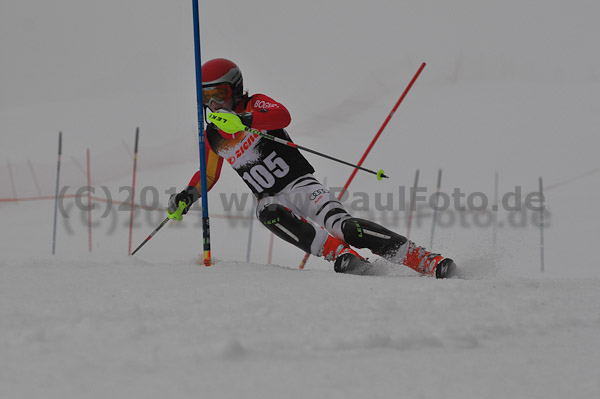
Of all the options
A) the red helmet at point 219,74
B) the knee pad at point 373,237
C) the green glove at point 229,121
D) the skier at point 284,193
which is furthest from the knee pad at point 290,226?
the red helmet at point 219,74

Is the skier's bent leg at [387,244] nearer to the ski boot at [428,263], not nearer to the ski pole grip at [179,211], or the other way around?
the ski boot at [428,263]

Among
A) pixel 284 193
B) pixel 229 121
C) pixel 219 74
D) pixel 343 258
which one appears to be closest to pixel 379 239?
pixel 343 258

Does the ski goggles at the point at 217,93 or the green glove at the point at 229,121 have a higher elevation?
the ski goggles at the point at 217,93

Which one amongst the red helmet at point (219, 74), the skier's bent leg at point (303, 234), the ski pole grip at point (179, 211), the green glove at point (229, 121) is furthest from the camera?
the ski pole grip at point (179, 211)

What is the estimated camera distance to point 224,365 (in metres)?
1.32

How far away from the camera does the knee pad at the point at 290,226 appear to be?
3.10 m

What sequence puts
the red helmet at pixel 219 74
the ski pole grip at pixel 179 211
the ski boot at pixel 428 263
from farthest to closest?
the ski pole grip at pixel 179 211
the red helmet at pixel 219 74
the ski boot at pixel 428 263

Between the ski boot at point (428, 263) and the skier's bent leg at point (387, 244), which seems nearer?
the ski boot at point (428, 263)

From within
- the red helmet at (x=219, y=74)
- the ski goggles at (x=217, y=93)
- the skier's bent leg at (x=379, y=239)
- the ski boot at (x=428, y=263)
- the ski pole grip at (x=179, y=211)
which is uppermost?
the red helmet at (x=219, y=74)

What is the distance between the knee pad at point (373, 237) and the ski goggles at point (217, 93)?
101 centimetres

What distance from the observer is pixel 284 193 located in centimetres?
330

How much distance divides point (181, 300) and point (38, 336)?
0.52 metres

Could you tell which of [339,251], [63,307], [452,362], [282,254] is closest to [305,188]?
[339,251]

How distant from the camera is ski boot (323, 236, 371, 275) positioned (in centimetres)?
290
